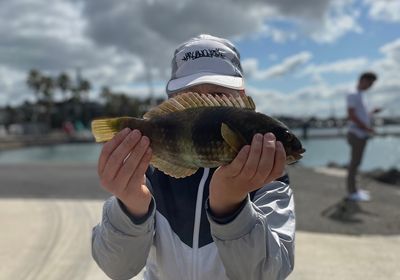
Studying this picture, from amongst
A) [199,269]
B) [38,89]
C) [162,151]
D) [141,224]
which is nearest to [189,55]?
[162,151]

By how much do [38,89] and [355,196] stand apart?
238 ft

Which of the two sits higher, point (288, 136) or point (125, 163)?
point (288, 136)

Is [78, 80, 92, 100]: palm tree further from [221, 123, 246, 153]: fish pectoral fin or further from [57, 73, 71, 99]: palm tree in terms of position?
[221, 123, 246, 153]: fish pectoral fin

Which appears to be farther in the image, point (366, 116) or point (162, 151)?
point (366, 116)

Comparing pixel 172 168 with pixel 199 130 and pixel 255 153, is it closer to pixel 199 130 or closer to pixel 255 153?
pixel 199 130

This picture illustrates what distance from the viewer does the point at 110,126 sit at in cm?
169

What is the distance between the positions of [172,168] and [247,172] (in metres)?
0.31

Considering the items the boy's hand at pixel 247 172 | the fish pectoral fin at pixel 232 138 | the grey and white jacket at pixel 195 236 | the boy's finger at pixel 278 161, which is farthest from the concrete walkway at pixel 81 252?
the fish pectoral fin at pixel 232 138

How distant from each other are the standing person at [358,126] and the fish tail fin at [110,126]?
225 inches

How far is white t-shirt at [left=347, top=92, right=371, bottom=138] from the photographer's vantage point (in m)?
6.82

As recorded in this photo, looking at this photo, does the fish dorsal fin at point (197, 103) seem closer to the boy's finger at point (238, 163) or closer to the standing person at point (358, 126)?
the boy's finger at point (238, 163)

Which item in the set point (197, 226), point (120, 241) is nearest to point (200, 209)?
point (197, 226)

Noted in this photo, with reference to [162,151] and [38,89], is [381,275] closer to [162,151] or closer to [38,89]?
[162,151]

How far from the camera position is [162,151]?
65.9 inches
